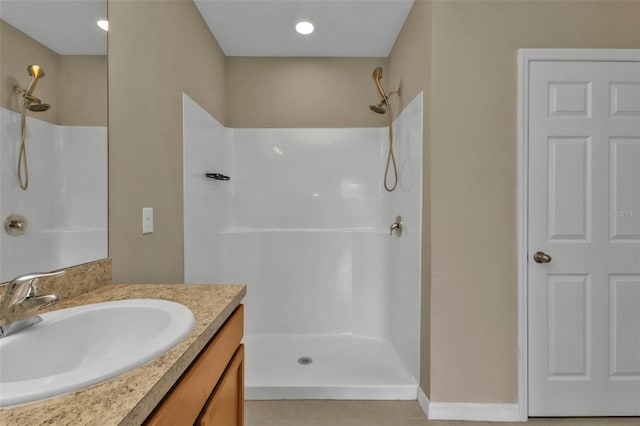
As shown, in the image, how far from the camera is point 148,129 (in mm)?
1397

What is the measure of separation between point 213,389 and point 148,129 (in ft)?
3.83

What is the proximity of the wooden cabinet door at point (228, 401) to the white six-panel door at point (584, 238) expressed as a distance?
153 cm

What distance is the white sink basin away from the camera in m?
0.48

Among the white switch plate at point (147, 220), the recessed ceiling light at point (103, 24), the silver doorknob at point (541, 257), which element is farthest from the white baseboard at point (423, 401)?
the recessed ceiling light at point (103, 24)

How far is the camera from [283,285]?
254 centimetres

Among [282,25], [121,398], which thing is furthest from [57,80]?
[282,25]

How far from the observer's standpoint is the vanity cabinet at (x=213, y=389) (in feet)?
1.96

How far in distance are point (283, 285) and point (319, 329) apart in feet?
1.59

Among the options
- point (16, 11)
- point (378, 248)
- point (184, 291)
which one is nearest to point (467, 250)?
point (378, 248)

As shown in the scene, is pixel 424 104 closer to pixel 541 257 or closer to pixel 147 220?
pixel 541 257

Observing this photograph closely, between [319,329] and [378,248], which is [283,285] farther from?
[378,248]

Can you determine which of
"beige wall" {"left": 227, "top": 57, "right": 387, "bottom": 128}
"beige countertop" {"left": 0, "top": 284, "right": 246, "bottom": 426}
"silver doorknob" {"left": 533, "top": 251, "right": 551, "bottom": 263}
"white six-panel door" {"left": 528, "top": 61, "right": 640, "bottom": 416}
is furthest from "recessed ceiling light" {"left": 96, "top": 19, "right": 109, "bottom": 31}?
"silver doorknob" {"left": 533, "top": 251, "right": 551, "bottom": 263}

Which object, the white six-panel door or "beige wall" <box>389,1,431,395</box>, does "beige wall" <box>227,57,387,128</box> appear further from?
the white six-panel door

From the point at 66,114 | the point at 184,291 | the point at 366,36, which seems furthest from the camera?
the point at 366,36
